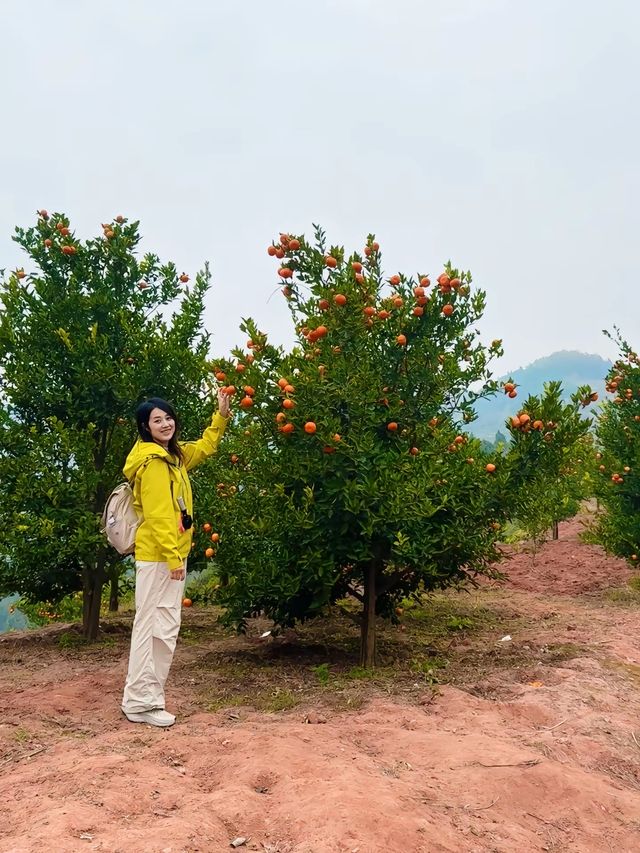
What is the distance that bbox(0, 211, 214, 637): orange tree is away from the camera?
6801 millimetres

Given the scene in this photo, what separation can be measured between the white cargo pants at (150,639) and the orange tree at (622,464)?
26.2 ft

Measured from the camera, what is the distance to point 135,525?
474cm

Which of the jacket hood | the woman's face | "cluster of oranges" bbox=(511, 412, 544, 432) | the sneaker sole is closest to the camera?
the sneaker sole

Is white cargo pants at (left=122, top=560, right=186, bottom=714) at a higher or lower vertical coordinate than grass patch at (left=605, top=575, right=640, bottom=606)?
higher

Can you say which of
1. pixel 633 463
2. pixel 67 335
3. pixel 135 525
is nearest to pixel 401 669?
pixel 135 525

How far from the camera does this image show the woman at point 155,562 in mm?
4527

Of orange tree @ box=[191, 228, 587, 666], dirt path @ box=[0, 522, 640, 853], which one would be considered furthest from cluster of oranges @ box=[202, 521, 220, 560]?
dirt path @ box=[0, 522, 640, 853]

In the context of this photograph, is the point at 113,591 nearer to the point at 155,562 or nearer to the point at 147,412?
the point at 155,562

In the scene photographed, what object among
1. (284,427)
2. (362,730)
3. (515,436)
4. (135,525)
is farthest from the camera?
(515,436)

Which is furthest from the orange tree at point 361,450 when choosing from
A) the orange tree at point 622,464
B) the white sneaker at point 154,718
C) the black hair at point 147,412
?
the orange tree at point 622,464

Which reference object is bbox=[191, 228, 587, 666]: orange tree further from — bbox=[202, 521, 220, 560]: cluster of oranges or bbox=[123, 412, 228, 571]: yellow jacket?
bbox=[123, 412, 228, 571]: yellow jacket

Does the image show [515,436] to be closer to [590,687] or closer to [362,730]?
[590,687]

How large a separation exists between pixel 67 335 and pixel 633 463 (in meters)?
8.36

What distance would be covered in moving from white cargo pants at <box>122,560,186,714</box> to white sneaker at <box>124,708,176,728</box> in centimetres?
3
